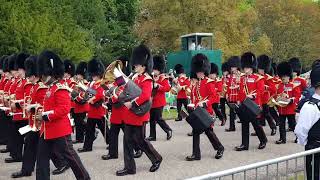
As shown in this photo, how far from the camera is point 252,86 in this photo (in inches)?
419

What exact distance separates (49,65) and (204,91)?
304 centimetres

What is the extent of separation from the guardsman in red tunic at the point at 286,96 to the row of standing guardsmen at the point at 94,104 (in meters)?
0.02

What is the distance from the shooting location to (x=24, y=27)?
71.3ft

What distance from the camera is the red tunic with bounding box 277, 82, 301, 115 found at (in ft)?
38.1

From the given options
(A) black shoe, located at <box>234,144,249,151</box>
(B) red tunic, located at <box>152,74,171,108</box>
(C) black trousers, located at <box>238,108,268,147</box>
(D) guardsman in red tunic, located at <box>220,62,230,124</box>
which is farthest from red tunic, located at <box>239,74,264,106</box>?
(D) guardsman in red tunic, located at <box>220,62,230,124</box>

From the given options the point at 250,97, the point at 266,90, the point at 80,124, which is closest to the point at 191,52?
the point at 266,90

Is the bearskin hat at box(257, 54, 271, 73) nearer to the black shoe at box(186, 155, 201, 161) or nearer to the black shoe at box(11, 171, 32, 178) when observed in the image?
the black shoe at box(186, 155, 201, 161)

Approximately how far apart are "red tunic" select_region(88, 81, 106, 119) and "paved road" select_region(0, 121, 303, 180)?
717 millimetres

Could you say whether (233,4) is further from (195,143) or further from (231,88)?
(195,143)

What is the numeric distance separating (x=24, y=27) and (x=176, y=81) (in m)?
8.15

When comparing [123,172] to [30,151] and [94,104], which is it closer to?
[30,151]

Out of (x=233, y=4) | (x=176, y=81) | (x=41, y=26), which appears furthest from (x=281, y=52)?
(x=176, y=81)

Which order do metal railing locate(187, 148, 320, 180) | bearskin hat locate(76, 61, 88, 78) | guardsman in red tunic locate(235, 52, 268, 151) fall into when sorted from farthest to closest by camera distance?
bearskin hat locate(76, 61, 88, 78) → guardsman in red tunic locate(235, 52, 268, 151) → metal railing locate(187, 148, 320, 180)

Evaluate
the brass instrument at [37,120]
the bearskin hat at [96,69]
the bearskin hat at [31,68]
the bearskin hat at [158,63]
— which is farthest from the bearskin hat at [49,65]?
the bearskin hat at [158,63]
